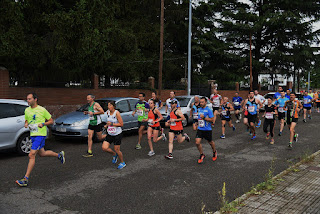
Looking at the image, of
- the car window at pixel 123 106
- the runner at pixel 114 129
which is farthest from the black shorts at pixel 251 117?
the runner at pixel 114 129

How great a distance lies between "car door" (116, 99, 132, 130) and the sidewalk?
20.3 ft

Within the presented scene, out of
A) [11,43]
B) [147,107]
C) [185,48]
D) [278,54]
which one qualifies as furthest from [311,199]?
[278,54]

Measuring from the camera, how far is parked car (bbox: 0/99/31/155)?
7277 millimetres

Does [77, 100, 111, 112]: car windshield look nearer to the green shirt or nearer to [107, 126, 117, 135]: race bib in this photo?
[107, 126, 117, 135]: race bib

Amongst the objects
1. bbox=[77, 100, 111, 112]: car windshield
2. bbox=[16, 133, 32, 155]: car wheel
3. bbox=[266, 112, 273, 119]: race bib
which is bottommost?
bbox=[16, 133, 32, 155]: car wheel

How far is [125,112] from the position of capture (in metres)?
10.7

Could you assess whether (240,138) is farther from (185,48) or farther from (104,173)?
(185,48)

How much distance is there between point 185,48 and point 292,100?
2144 centimetres

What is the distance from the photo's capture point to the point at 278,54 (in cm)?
3045

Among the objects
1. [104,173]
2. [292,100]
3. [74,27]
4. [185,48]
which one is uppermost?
[185,48]

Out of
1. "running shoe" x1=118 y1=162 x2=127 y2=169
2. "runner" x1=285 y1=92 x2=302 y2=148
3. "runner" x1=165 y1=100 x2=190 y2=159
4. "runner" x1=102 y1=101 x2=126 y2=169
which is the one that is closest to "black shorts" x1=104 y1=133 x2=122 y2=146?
"runner" x1=102 y1=101 x2=126 y2=169

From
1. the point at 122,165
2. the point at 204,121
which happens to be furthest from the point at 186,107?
the point at 122,165

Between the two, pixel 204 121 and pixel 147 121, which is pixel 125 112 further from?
pixel 204 121

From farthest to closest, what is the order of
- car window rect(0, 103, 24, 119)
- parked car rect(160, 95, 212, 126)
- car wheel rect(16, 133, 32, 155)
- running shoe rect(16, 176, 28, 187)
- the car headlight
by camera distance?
1. parked car rect(160, 95, 212, 126)
2. the car headlight
3. car wheel rect(16, 133, 32, 155)
4. car window rect(0, 103, 24, 119)
5. running shoe rect(16, 176, 28, 187)
